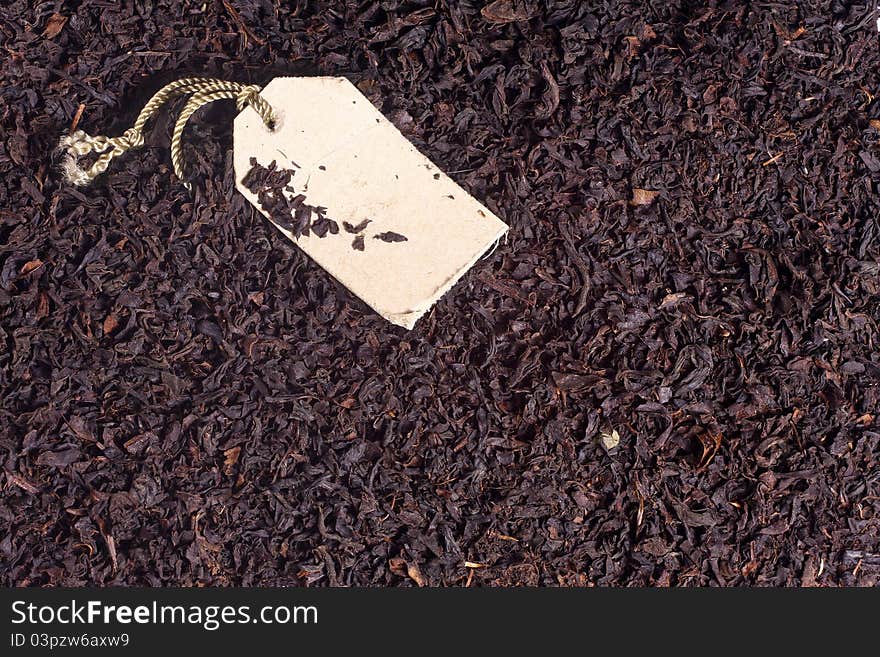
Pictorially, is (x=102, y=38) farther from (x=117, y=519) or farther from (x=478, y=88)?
(x=117, y=519)

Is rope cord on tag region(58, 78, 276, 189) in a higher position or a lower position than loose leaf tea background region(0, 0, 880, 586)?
higher

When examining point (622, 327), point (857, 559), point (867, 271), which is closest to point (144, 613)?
point (622, 327)
